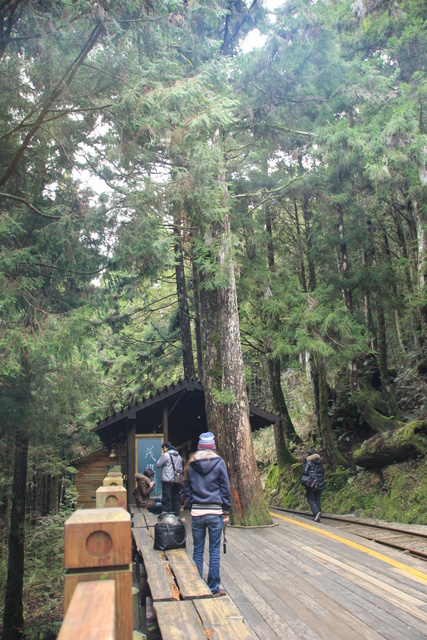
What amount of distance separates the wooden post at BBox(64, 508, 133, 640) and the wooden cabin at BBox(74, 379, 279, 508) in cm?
1174

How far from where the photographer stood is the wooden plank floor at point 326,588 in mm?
4453

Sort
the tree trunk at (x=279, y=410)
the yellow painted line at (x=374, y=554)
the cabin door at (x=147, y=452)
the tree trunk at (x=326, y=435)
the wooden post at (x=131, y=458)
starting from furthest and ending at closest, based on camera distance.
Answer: the tree trunk at (x=279, y=410) < the tree trunk at (x=326, y=435) < the cabin door at (x=147, y=452) < the wooden post at (x=131, y=458) < the yellow painted line at (x=374, y=554)

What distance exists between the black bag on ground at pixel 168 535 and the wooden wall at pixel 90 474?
12.9 m

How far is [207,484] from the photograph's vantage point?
5621mm

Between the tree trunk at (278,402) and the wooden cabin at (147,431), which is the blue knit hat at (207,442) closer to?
the wooden cabin at (147,431)

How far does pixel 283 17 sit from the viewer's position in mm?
14008

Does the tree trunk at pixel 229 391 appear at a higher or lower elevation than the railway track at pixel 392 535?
higher

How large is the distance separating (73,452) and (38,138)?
1513 cm

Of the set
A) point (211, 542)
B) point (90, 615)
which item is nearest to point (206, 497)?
point (211, 542)

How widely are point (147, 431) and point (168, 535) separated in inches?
439

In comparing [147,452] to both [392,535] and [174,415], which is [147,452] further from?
[392,535]

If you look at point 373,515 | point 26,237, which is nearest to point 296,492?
point 373,515

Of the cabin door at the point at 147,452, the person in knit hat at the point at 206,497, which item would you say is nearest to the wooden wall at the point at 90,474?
the cabin door at the point at 147,452

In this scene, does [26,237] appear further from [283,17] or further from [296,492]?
[296,492]
